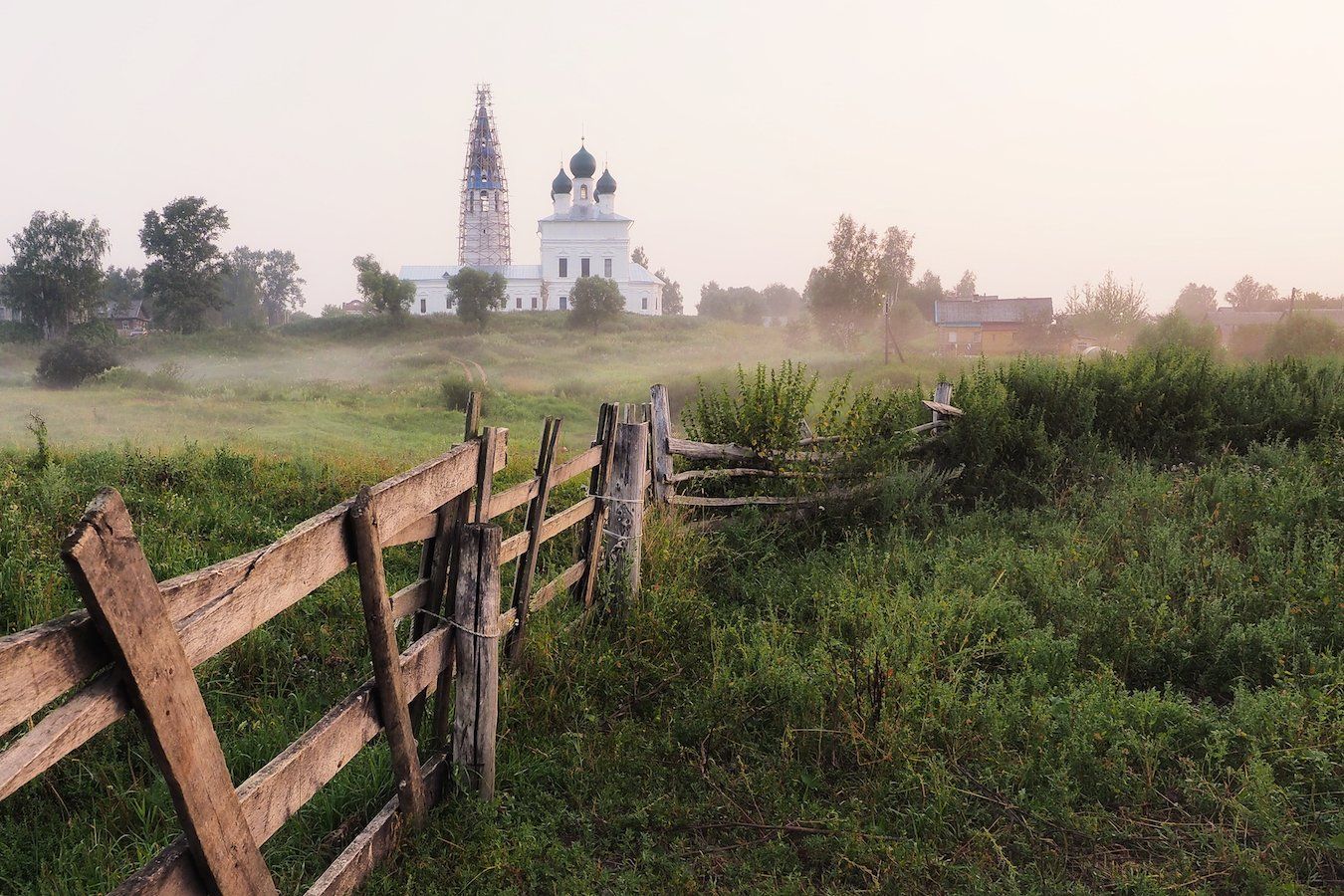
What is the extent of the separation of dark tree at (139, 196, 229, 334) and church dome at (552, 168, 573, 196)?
32.2 meters

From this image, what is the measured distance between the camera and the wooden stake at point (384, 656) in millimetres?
2703

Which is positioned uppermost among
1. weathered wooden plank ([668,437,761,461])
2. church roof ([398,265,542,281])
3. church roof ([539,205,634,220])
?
church roof ([539,205,634,220])

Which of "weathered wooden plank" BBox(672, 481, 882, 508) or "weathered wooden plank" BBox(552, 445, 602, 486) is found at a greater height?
"weathered wooden plank" BBox(552, 445, 602, 486)

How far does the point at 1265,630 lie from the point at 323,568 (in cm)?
519

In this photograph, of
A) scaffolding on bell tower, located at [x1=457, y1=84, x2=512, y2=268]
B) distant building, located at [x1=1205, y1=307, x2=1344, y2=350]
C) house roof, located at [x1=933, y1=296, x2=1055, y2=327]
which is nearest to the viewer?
distant building, located at [x1=1205, y1=307, x2=1344, y2=350]

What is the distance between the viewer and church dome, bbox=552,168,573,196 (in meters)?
73.5

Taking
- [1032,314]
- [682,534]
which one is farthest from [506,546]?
[1032,314]

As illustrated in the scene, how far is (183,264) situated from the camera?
45.2 m

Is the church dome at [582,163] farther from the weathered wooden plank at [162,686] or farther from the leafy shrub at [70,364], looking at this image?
the weathered wooden plank at [162,686]

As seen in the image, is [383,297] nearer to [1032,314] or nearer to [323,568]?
[1032,314]

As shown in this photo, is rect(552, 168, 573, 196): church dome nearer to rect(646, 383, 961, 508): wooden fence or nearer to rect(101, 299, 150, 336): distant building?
rect(101, 299, 150, 336): distant building

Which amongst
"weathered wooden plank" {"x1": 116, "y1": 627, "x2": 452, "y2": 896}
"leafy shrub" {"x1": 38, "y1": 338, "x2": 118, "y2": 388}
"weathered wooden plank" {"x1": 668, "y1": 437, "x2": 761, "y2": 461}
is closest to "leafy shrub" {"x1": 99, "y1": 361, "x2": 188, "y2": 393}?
"leafy shrub" {"x1": 38, "y1": 338, "x2": 118, "y2": 388}

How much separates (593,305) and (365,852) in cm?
5246

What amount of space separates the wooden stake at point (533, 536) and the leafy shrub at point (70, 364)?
27.6 meters
